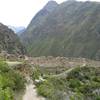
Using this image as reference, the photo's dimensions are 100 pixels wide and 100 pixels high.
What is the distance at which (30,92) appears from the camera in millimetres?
57000

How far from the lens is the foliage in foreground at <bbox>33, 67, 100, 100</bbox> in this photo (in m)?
53.1

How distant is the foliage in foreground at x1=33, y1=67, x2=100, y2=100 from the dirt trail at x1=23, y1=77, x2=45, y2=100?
845 mm

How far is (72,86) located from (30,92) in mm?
18963

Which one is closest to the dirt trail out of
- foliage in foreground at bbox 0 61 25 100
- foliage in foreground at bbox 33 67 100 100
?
foliage in foreground at bbox 33 67 100 100

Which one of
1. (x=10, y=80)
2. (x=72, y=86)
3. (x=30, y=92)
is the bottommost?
(x=72, y=86)

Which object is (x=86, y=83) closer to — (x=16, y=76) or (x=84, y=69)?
(x=84, y=69)

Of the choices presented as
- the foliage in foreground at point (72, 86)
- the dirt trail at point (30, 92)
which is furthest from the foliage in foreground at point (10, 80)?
the foliage in foreground at point (72, 86)

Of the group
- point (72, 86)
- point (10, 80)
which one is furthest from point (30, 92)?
point (72, 86)

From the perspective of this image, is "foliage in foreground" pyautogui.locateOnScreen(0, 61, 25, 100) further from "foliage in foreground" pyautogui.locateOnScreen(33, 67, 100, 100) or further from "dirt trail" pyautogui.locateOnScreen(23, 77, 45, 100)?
"foliage in foreground" pyautogui.locateOnScreen(33, 67, 100, 100)

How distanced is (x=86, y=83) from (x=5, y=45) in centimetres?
12254

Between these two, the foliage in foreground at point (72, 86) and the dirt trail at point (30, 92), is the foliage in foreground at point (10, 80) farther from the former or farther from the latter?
the foliage in foreground at point (72, 86)

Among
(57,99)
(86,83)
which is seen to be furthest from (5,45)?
(57,99)

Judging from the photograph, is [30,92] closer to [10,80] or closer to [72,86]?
[10,80]

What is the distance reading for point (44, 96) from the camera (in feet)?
174
